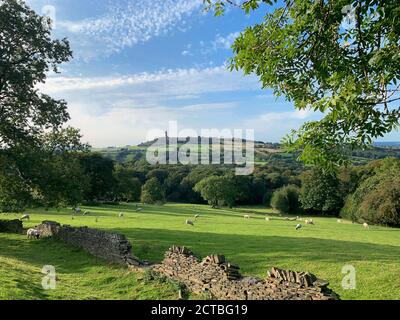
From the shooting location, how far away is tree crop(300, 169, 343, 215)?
88.3 meters

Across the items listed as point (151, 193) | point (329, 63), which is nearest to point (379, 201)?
point (151, 193)

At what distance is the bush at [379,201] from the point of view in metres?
67.1

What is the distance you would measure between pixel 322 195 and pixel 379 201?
2036cm

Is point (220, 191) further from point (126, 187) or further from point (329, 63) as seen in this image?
point (329, 63)

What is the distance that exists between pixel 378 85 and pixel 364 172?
301 feet

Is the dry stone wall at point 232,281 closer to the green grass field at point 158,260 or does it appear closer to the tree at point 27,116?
the green grass field at point 158,260

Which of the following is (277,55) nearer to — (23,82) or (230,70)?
(230,70)

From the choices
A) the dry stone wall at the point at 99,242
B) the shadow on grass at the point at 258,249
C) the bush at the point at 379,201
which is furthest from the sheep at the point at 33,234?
the bush at the point at 379,201

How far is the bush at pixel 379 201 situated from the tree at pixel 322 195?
7.73m

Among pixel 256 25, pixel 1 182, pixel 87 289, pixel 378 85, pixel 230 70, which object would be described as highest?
pixel 256 25

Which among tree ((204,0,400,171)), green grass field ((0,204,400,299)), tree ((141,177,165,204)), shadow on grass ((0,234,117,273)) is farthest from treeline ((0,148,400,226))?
tree ((204,0,400,171))
